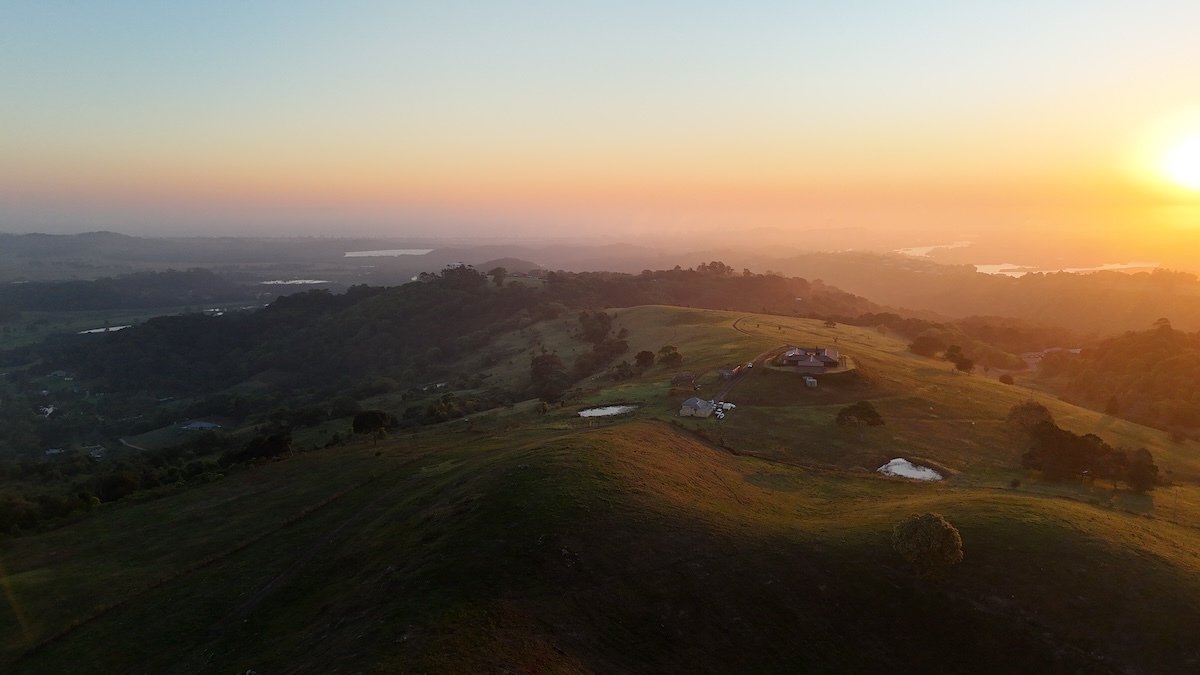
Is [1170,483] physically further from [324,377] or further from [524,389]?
[324,377]

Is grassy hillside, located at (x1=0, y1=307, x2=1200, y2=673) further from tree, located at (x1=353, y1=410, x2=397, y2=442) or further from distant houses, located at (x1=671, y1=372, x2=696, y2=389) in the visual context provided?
distant houses, located at (x1=671, y1=372, x2=696, y2=389)

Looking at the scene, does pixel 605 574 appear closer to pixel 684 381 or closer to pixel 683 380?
pixel 684 381

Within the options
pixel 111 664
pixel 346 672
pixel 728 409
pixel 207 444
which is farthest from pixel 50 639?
pixel 207 444

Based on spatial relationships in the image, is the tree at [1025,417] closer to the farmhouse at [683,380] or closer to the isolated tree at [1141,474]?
the isolated tree at [1141,474]

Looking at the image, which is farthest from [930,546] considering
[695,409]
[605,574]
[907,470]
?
[695,409]

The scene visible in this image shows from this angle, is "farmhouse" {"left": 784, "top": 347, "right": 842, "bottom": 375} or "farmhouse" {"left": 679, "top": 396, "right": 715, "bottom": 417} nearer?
"farmhouse" {"left": 679, "top": 396, "right": 715, "bottom": 417}

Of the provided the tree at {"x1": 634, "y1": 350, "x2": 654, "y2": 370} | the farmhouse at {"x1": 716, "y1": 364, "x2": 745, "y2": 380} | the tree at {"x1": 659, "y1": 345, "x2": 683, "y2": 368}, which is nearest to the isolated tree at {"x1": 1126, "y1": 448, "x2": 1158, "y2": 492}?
the farmhouse at {"x1": 716, "y1": 364, "x2": 745, "y2": 380}

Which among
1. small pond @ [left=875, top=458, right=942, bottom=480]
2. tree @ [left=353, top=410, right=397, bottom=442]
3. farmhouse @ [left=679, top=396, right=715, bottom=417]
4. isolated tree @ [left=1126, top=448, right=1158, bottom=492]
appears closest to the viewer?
isolated tree @ [left=1126, top=448, right=1158, bottom=492]
